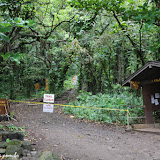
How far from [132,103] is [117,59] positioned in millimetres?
7222

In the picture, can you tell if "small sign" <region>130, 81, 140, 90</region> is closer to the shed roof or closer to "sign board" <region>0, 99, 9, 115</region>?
the shed roof

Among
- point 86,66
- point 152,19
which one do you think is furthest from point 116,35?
point 152,19

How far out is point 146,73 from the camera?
9.31 metres

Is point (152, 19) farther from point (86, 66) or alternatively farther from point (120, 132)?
point (86, 66)

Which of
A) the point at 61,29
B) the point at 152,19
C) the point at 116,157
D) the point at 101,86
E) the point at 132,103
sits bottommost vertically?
the point at 116,157

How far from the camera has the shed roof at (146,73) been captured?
27.5 ft

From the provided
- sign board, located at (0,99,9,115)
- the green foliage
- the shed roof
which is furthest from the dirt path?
sign board, located at (0,99,9,115)

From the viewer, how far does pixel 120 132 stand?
8.96 metres

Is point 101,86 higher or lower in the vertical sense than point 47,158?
higher

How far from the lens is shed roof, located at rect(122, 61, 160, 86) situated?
8383mm

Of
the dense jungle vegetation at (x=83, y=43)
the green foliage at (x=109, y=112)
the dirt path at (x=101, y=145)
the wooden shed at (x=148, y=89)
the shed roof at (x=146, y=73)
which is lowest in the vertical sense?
the dirt path at (x=101, y=145)

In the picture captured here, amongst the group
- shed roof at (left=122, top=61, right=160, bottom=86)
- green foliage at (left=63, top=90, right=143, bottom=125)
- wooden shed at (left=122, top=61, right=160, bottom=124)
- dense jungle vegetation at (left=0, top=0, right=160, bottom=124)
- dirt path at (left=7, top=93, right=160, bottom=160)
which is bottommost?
dirt path at (left=7, top=93, right=160, bottom=160)

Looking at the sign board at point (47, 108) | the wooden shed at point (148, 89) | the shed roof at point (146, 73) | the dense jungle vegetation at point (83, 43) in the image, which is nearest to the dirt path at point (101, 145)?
the wooden shed at point (148, 89)

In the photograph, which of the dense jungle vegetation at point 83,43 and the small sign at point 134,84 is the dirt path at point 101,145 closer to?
the small sign at point 134,84
